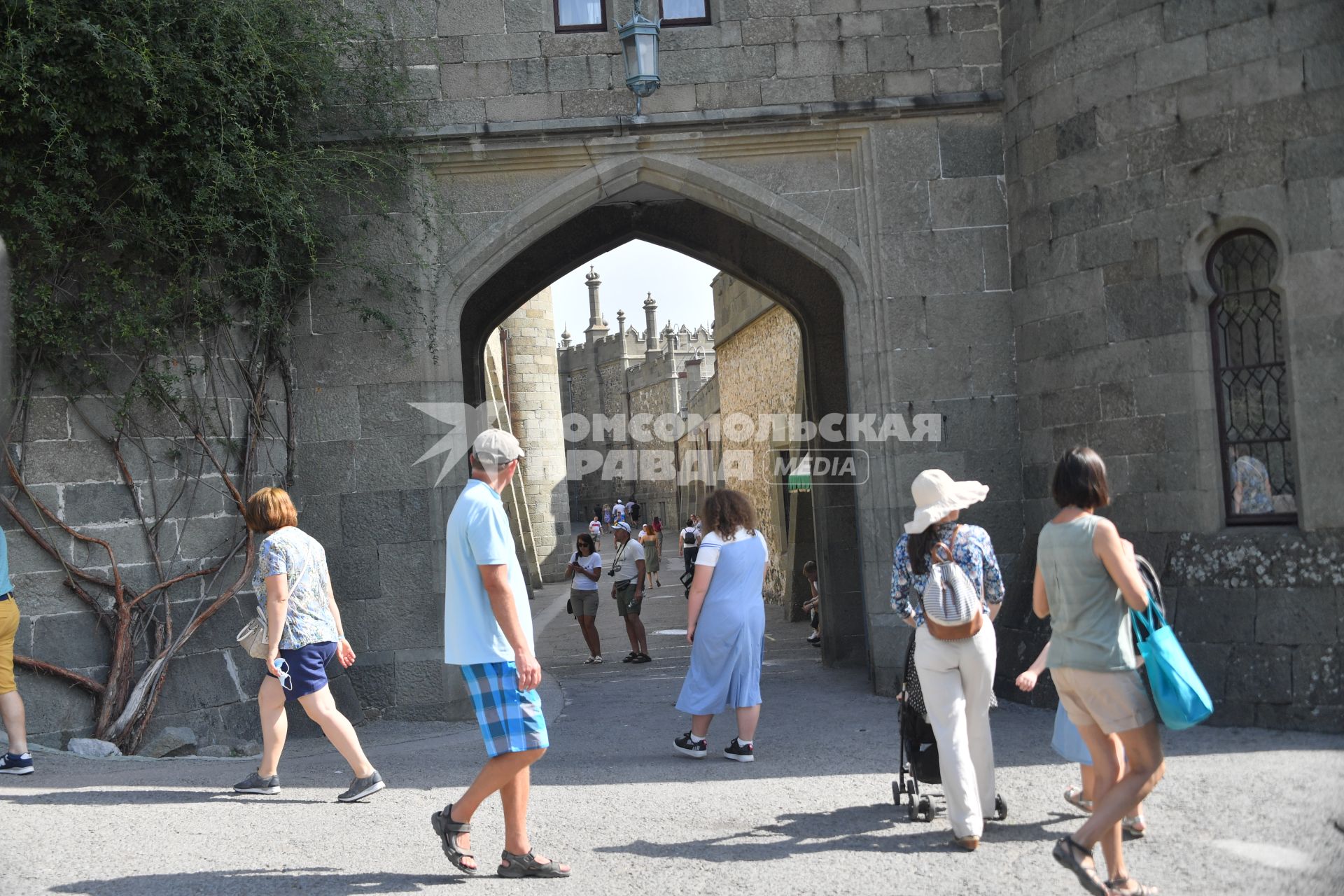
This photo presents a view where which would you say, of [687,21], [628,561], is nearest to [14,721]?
[687,21]

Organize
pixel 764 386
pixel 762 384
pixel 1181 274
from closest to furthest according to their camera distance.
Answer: pixel 1181 274 → pixel 764 386 → pixel 762 384

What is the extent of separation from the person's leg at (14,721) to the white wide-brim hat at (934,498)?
4.36 metres

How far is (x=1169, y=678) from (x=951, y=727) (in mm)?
991

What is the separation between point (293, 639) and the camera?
5.68 meters

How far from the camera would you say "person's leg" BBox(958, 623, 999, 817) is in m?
4.90

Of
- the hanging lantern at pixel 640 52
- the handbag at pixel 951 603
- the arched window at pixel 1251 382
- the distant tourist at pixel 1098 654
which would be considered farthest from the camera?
the hanging lantern at pixel 640 52

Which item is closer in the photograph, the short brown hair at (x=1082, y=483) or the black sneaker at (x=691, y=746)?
the short brown hair at (x=1082, y=483)

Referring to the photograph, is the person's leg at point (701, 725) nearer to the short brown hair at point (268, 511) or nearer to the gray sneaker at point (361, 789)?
the gray sneaker at point (361, 789)

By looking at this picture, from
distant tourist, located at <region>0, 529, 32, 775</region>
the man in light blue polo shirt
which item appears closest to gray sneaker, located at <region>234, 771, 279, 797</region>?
distant tourist, located at <region>0, 529, 32, 775</region>

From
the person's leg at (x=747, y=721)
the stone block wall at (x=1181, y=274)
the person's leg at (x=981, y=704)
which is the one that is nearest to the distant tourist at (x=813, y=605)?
the stone block wall at (x=1181, y=274)

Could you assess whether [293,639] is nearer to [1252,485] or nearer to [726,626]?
[726,626]

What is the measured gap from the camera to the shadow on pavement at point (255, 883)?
435cm

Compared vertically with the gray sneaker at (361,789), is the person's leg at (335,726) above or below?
above

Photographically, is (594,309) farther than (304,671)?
Yes
